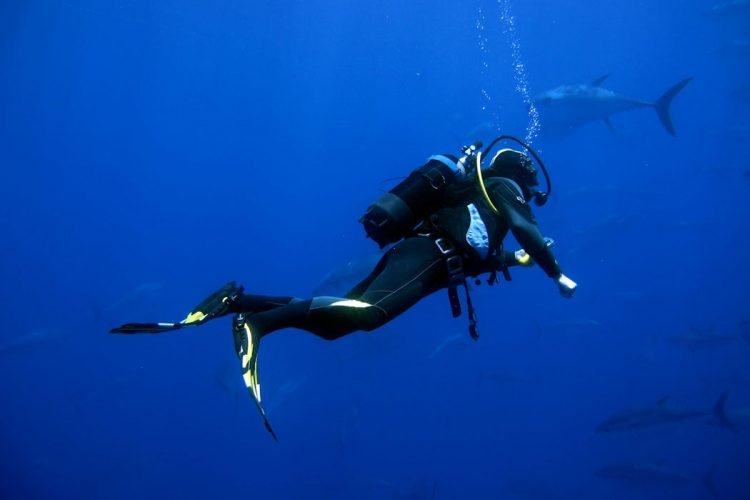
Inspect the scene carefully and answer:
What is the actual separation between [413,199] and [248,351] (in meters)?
1.73

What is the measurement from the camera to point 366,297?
405 cm

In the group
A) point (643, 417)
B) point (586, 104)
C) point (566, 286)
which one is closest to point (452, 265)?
point (566, 286)

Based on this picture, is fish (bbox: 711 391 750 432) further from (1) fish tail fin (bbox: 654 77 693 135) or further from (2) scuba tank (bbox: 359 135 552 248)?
(2) scuba tank (bbox: 359 135 552 248)

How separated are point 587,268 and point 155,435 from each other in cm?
3070

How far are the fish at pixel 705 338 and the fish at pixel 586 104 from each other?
22.1 feet

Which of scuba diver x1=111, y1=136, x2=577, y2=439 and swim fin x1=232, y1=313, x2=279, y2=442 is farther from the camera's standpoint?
scuba diver x1=111, y1=136, x2=577, y2=439

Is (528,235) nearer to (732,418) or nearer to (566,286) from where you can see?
(566,286)

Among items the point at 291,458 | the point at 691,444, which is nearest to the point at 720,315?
the point at 691,444

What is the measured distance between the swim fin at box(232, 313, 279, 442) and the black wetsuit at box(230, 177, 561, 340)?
0.08 m

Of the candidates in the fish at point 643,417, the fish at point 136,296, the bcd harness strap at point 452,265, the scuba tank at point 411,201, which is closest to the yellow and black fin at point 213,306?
the scuba tank at point 411,201

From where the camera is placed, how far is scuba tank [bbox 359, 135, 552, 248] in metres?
4.07

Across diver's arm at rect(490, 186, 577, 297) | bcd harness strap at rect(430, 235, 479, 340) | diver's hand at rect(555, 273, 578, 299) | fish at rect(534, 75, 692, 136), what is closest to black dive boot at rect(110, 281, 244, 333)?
bcd harness strap at rect(430, 235, 479, 340)

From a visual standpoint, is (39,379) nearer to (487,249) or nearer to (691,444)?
(691,444)

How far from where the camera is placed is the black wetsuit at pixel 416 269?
3.98m
